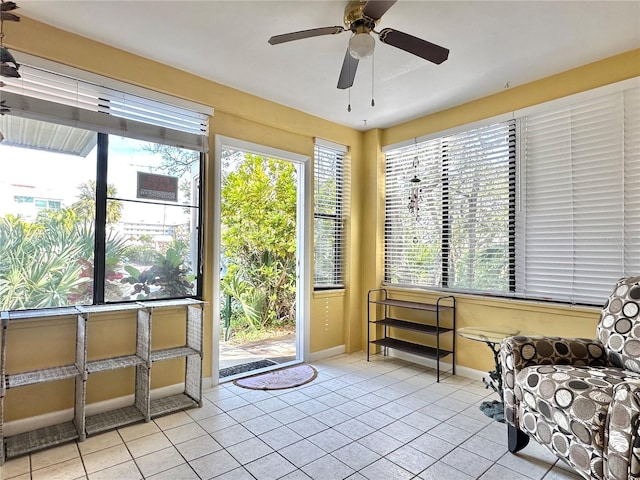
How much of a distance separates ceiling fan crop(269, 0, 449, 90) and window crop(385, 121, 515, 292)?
1.53 metres

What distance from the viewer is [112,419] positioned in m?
2.51

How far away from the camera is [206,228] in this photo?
3.20 m

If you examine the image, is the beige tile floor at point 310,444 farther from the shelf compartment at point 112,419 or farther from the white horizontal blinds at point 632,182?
the white horizontal blinds at point 632,182

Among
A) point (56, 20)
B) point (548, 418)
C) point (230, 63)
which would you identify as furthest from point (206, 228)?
point (548, 418)

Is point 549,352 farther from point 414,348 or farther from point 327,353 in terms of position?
point 327,353

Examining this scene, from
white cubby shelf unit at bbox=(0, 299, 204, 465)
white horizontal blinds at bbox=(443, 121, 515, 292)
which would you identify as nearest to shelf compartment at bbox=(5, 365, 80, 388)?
white cubby shelf unit at bbox=(0, 299, 204, 465)

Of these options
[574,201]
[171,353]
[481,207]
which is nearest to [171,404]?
[171,353]

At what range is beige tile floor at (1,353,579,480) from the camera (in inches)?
77.9

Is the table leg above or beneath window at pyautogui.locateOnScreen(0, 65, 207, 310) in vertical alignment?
beneath

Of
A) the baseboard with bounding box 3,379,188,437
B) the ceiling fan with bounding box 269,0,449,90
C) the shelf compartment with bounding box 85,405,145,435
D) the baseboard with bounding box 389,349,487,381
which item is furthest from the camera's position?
the baseboard with bounding box 389,349,487,381

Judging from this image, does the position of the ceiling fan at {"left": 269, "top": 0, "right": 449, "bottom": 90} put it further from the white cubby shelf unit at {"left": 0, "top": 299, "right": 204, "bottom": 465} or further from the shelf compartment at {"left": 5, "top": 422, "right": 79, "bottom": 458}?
the shelf compartment at {"left": 5, "top": 422, "right": 79, "bottom": 458}

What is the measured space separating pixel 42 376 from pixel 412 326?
121 inches

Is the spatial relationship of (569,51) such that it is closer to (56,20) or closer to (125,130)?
(125,130)

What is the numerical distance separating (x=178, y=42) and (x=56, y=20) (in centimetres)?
73
